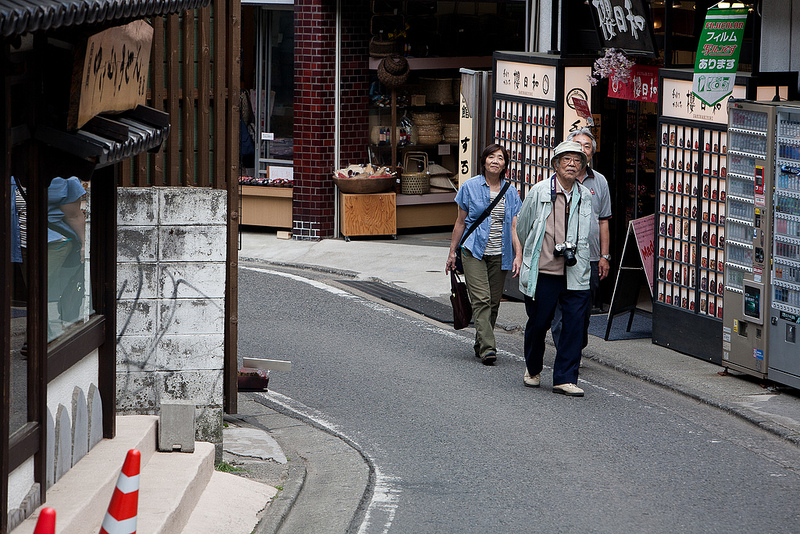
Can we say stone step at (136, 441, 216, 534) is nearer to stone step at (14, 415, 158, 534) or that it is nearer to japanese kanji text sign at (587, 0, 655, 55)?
stone step at (14, 415, 158, 534)

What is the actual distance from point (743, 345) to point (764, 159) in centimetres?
150

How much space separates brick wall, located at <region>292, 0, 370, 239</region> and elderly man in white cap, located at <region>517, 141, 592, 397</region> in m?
8.32

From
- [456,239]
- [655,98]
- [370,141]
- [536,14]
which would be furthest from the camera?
[370,141]

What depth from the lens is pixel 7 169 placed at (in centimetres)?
507

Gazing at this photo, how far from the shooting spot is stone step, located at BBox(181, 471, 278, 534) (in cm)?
618

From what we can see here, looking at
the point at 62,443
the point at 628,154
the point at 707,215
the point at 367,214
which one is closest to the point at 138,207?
the point at 62,443

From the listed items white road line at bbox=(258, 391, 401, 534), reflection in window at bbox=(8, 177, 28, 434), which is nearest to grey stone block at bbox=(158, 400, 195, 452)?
white road line at bbox=(258, 391, 401, 534)

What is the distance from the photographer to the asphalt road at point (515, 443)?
6.48 metres

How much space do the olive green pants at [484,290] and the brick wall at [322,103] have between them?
7283 mm

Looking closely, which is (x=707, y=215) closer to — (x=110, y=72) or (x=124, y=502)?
(x=110, y=72)

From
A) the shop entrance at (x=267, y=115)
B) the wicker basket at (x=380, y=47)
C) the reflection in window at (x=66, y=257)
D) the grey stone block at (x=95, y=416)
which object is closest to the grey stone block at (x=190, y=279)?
the reflection in window at (x=66, y=257)

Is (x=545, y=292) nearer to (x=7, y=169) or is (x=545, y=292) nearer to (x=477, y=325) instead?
(x=477, y=325)

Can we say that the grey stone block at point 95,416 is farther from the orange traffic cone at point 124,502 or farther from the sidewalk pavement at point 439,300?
the orange traffic cone at point 124,502

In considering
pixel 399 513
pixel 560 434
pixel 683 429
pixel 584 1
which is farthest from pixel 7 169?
pixel 584 1
